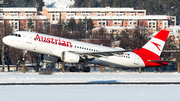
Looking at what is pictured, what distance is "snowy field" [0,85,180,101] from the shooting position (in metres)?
33.2

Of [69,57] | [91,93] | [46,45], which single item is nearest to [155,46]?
[69,57]

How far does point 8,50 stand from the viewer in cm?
8744

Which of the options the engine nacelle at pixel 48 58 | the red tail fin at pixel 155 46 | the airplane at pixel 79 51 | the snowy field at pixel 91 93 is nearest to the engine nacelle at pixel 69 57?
the airplane at pixel 79 51

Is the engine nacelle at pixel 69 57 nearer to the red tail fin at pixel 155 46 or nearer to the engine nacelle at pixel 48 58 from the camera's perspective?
the engine nacelle at pixel 48 58

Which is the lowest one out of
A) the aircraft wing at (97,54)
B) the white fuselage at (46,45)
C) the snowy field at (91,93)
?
the snowy field at (91,93)

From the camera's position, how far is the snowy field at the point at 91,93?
3322 centimetres

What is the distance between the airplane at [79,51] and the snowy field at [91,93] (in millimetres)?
9195

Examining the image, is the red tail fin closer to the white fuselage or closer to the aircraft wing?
the white fuselage

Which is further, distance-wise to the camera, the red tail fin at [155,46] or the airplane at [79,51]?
the red tail fin at [155,46]

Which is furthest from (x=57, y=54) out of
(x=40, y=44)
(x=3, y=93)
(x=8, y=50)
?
(x=8, y=50)

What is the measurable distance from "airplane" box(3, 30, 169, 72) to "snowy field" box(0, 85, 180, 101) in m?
9.19

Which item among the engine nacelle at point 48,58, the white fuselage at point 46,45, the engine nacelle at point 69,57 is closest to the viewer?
the white fuselage at point 46,45

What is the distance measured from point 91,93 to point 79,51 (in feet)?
52.3

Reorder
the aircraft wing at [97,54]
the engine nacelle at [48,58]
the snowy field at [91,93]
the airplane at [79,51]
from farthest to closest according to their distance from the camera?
1. the engine nacelle at [48,58]
2. the aircraft wing at [97,54]
3. the airplane at [79,51]
4. the snowy field at [91,93]
